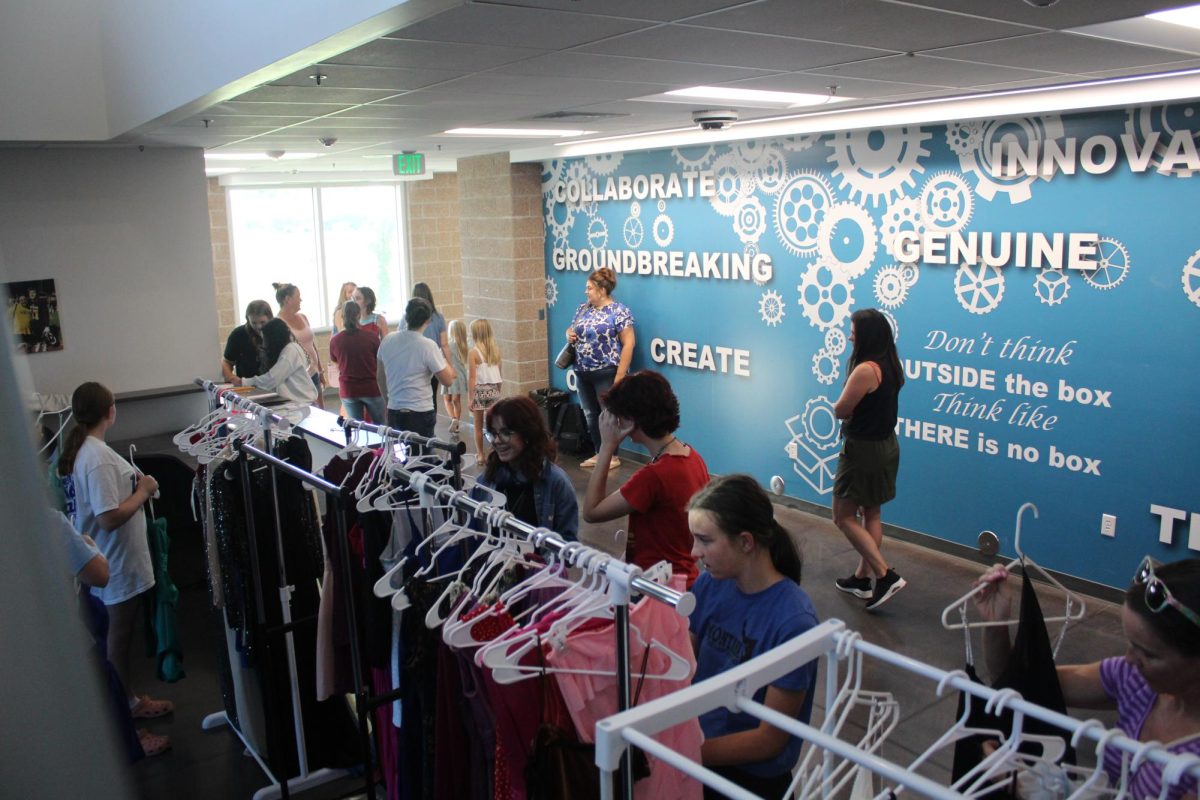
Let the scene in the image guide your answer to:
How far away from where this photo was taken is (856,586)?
545 cm

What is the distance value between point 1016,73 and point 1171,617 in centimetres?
324

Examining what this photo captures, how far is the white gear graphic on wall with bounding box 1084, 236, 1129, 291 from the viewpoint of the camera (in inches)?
197

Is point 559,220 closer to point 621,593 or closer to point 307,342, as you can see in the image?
point 307,342

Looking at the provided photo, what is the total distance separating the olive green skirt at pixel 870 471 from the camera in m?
5.07

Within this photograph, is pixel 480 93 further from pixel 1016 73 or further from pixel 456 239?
pixel 456 239

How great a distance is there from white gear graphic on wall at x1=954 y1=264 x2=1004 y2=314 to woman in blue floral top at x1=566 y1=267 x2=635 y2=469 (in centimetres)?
278

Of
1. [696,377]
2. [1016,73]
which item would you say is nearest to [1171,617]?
[1016,73]

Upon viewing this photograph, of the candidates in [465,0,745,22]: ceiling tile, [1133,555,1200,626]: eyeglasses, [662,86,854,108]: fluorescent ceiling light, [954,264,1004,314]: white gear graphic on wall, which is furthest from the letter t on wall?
[465,0,745,22]: ceiling tile

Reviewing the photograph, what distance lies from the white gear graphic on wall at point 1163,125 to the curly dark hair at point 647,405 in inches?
123

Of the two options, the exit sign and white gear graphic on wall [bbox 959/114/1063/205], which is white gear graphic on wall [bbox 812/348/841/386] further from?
the exit sign

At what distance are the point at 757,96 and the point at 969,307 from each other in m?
1.89

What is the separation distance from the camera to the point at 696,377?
25.8 feet

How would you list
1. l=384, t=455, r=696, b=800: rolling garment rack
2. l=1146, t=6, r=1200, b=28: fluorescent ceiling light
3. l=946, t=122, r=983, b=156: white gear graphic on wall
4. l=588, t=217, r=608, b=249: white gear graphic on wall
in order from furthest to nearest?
l=588, t=217, r=608, b=249: white gear graphic on wall < l=946, t=122, r=983, b=156: white gear graphic on wall < l=1146, t=6, r=1200, b=28: fluorescent ceiling light < l=384, t=455, r=696, b=800: rolling garment rack

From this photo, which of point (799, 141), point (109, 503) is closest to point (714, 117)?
point (799, 141)
